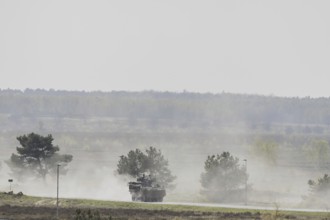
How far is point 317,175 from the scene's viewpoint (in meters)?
198

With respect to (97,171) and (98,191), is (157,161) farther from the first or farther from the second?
(97,171)

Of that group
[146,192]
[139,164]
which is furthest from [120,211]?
[139,164]

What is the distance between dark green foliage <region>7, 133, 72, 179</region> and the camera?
5458 inches

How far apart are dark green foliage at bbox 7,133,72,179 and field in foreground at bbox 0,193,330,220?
2327cm

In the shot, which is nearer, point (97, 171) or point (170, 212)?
point (170, 212)

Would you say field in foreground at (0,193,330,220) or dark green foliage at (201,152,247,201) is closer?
field in foreground at (0,193,330,220)

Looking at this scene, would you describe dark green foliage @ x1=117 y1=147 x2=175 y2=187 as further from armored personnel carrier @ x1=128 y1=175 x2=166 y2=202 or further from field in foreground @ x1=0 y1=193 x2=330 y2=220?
field in foreground @ x1=0 y1=193 x2=330 y2=220

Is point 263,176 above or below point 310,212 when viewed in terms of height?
above

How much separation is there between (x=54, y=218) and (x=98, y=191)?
4897 centimetres

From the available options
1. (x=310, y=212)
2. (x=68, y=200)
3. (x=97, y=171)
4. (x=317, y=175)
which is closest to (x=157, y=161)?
(x=68, y=200)

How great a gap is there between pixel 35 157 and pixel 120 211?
39.1m

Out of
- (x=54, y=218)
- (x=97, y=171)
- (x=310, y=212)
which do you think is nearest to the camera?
(x=54, y=218)

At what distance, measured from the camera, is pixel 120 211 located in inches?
4045

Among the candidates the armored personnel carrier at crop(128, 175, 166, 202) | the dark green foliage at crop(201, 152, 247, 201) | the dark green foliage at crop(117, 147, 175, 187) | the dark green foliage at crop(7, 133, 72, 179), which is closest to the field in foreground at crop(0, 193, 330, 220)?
the armored personnel carrier at crop(128, 175, 166, 202)
